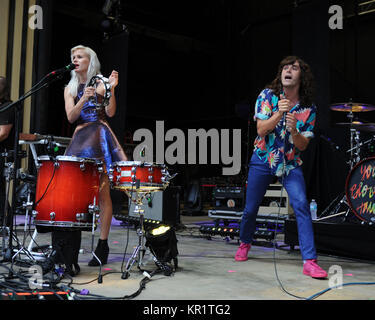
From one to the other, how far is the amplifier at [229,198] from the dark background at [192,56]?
3050 mm

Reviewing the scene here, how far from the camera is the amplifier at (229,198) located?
257 inches

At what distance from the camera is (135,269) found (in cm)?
337

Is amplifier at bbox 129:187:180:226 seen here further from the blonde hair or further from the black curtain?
the blonde hair

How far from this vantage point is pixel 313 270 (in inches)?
124

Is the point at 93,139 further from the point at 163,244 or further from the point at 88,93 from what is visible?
the point at 163,244

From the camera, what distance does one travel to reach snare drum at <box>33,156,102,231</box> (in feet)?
9.46

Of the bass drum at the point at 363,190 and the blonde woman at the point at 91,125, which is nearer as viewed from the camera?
the blonde woman at the point at 91,125

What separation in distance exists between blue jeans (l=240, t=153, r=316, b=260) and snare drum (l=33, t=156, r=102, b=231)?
145 cm

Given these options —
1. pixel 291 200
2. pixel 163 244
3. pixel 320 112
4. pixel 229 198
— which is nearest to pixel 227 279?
pixel 163 244

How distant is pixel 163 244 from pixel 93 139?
0.99 m

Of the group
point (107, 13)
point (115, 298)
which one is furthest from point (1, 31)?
point (115, 298)

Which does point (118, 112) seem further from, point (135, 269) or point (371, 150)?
point (135, 269)

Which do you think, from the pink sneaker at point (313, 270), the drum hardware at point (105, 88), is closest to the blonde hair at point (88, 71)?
the drum hardware at point (105, 88)

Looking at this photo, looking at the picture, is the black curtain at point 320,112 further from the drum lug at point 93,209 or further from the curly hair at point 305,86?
the drum lug at point 93,209
